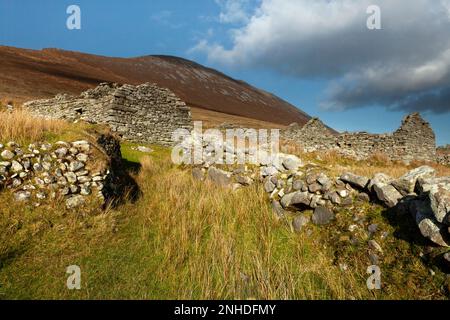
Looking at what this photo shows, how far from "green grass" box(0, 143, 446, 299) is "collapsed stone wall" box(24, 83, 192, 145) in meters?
15.2

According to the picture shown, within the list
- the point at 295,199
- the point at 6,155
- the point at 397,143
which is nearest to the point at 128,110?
the point at 6,155

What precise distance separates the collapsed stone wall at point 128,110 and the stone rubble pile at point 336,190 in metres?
13.6

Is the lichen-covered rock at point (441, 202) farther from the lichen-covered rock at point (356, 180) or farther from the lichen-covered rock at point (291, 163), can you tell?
the lichen-covered rock at point (291, 163)

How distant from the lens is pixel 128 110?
20.2 meters

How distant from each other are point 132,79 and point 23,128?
216 ft

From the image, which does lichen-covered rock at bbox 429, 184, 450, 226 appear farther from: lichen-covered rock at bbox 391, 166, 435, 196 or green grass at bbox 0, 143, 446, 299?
lichen-covered rock at bbox 391, 166, 435, 196

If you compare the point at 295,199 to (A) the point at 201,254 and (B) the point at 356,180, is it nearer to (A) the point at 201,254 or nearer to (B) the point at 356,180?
(B) the point at 356,180

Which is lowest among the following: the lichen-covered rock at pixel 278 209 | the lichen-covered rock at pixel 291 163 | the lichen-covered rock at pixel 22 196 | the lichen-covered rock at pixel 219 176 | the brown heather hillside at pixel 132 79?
the lichen-covered rock at pixel 278 209

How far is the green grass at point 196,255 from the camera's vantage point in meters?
3.58

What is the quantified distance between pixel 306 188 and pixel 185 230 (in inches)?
108

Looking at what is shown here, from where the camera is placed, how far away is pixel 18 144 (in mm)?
6180

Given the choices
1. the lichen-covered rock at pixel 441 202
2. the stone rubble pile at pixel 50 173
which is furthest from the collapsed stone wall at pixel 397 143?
the stone rubble pile at pixel 50 173

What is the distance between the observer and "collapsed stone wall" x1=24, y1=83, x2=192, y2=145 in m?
19.7

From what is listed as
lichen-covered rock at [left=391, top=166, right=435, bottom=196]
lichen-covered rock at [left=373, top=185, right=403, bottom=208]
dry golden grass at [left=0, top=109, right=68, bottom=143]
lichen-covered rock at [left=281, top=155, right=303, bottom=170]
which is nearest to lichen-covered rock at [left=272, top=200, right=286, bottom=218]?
lichen-covered rock at [left=281, top=155, right=303, bottom=170]
